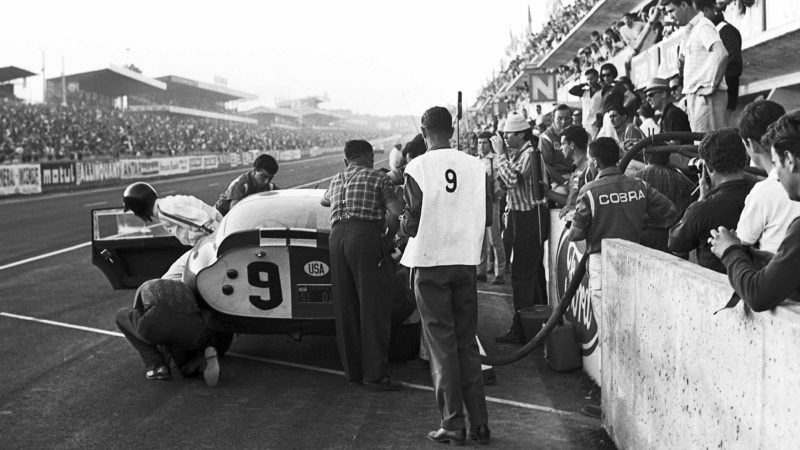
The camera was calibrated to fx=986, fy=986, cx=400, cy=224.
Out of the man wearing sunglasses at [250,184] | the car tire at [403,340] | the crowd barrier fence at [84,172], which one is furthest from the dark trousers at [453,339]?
the crowd barrier fence at [84,172]

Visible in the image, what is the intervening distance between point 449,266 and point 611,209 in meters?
1.58

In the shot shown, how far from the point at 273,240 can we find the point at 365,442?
6.99ft

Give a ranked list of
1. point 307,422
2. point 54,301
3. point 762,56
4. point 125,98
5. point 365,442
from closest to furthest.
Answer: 1. point 365,442
2. point 307,422
3. point 54,301
4. point 762,56
5. point 125,98

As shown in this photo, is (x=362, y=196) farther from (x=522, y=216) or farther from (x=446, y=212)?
(x=522, y=216)

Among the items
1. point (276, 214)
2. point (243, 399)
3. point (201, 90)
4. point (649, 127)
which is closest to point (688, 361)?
point (243, 399)

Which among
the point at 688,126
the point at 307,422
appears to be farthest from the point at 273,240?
the point at 688,126

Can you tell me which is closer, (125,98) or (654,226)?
(654,226)

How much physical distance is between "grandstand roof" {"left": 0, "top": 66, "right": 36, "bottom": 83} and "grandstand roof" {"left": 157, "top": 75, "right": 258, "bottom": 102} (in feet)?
151

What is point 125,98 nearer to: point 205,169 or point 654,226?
point 205,169

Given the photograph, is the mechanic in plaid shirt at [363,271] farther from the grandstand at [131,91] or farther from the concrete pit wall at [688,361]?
the grandstand at [131,91]

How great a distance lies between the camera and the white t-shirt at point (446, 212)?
232 inches

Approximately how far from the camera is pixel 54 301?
36.9 feet

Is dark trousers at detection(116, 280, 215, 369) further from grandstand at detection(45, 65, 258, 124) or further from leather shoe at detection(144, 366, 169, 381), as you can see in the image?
grandstand at detection(45, 65, 258, 124)

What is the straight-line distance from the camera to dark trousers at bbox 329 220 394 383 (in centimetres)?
703
